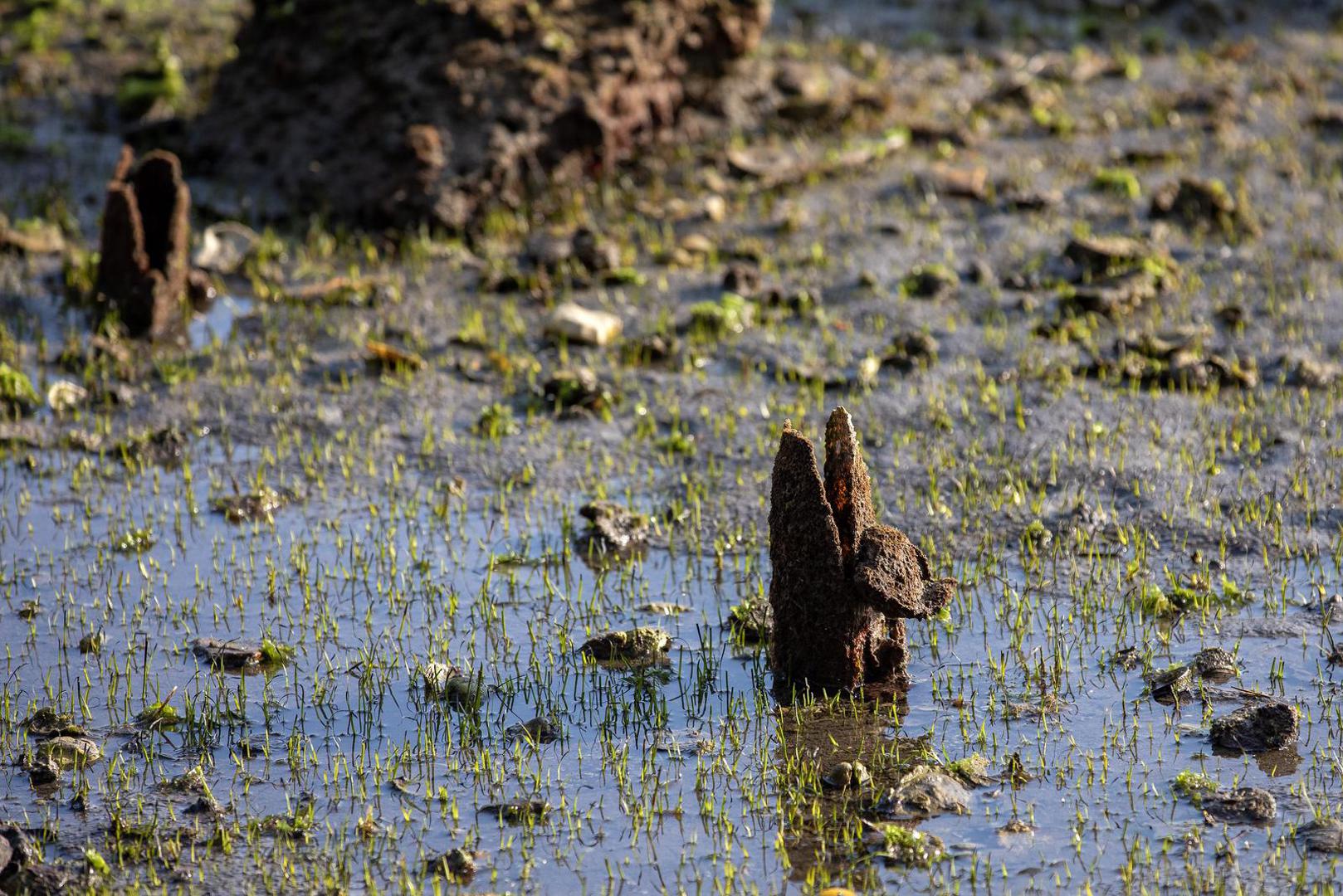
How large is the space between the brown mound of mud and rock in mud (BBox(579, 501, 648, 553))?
4679mm

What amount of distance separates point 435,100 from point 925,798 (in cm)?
859

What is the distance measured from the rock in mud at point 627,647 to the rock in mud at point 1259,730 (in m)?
2.32

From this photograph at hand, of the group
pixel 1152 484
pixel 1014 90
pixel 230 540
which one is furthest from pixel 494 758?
pixel 1014 90

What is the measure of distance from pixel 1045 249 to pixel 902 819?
7578 mm

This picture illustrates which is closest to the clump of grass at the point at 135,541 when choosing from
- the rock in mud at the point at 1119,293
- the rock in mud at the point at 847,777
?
the rock in mud at the point at 847,777

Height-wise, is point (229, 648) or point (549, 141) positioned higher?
point (549, 141)

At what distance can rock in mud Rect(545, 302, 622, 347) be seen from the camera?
10.8 metres

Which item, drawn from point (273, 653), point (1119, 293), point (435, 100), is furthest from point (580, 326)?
point (273, 653)

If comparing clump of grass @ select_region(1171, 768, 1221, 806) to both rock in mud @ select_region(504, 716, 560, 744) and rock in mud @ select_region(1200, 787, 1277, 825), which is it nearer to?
rock in mud @ select_region(1200, 787, 1277, 825)

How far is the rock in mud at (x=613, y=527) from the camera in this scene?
323 inches

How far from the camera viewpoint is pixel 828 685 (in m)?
6.68

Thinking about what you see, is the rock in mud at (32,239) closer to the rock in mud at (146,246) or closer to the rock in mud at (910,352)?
the rock in mud at (146,246)

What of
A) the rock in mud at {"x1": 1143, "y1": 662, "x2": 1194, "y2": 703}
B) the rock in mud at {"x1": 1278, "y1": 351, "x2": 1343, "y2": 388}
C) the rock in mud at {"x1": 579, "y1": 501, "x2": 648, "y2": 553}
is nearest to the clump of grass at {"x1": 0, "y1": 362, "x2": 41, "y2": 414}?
the rock in mud at {"x1": 579, "y1": 501, "x2": 648, "y2": 553}

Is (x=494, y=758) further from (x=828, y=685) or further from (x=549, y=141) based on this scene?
(x=549, y=141)
